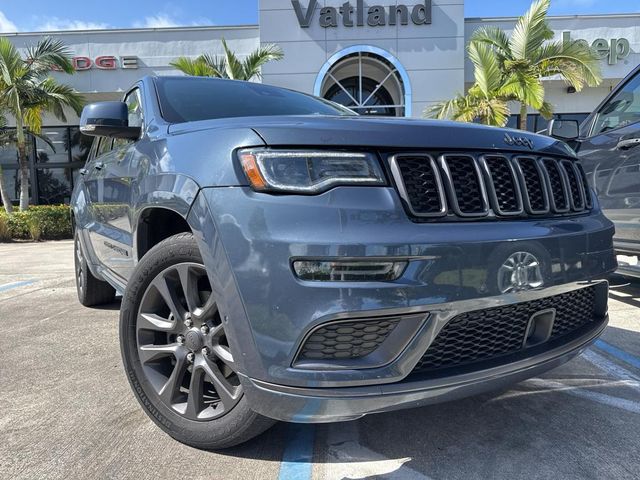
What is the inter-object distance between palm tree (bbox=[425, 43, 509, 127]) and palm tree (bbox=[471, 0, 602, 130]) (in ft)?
0.78

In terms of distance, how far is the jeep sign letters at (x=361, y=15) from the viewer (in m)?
13.2

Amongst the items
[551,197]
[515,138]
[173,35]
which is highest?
[173,35]

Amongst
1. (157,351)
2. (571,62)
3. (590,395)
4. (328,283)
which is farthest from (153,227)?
(571,62)

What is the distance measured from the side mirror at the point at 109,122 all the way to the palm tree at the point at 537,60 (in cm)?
1030

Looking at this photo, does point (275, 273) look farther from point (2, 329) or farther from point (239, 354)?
point (2, 329)

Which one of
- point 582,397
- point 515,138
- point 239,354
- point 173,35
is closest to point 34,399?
point 239,354

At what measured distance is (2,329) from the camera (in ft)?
12.6

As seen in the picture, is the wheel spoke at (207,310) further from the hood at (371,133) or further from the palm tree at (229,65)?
the palm tree at (229,65)

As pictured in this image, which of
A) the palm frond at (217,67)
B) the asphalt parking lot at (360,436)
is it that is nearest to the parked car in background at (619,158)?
the asphalt parking lot at (360,436)

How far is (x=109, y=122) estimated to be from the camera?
→ 2.45 metres

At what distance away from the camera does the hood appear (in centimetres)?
160

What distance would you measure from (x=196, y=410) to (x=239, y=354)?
487mm

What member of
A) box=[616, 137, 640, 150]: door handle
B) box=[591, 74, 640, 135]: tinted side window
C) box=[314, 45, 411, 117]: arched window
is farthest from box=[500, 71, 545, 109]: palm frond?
box=[616, 137, 640, 150]: door handle

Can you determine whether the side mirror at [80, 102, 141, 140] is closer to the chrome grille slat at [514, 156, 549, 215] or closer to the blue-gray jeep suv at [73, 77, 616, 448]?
the blue-gray jeep suv at [73, 77, 616, 448]
